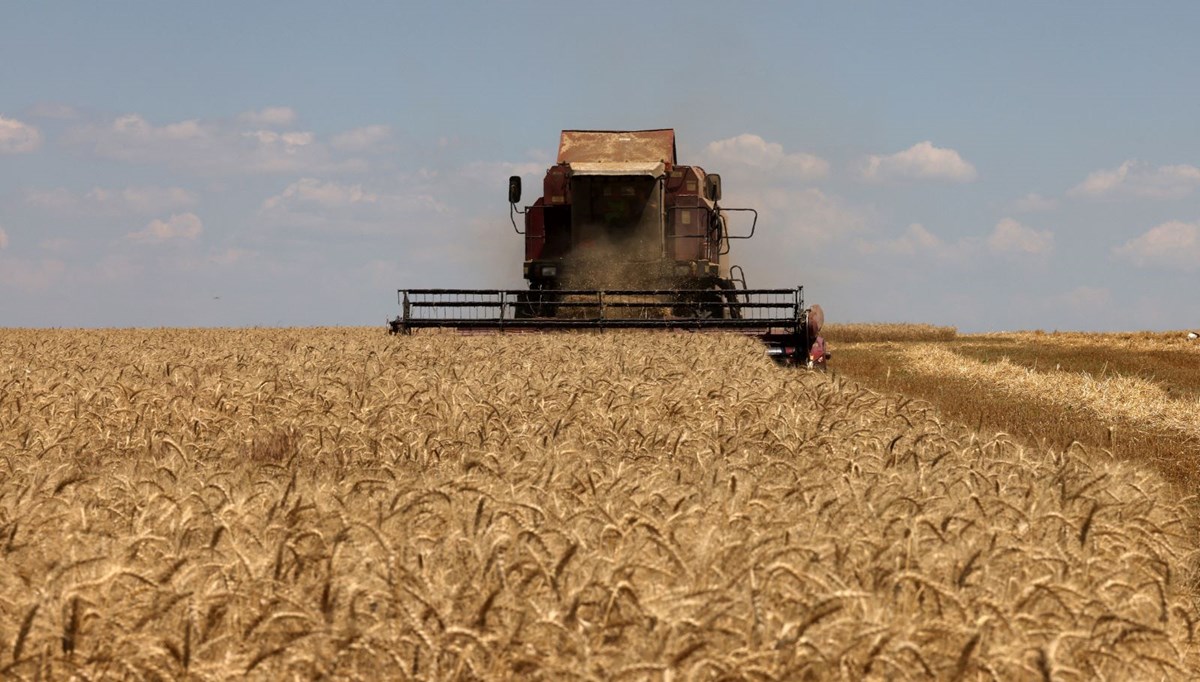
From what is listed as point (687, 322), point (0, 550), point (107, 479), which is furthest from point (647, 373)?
point (687, 322)

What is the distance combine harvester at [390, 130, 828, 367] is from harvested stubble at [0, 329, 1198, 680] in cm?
1239

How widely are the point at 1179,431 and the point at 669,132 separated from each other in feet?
33.1

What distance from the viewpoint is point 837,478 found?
433 centimetres

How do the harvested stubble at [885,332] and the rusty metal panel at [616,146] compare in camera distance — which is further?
the harvested stubble at [885,332]

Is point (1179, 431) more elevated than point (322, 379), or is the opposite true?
A: point (322, 379)

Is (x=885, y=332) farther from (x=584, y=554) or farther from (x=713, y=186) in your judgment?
(x=584, y=554)

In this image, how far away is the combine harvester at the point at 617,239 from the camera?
18.5 m

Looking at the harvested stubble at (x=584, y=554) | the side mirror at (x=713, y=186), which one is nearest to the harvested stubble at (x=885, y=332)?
the side mirror at (x=713, y=186)

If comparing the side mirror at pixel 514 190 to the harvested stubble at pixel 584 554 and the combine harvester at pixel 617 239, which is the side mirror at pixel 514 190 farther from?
the harvested stubble at pixel 584 554

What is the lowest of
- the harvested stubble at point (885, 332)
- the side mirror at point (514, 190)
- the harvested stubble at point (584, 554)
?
the harvested stubble at point (584, 554)

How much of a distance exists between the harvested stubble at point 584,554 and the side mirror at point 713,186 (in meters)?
14.0

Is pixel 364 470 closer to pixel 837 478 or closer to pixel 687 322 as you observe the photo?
pixel 837 478

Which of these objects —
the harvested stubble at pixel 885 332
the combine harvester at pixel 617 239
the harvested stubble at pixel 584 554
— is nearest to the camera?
the harvested stubble at pixel 584 554

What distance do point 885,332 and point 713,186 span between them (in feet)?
108
